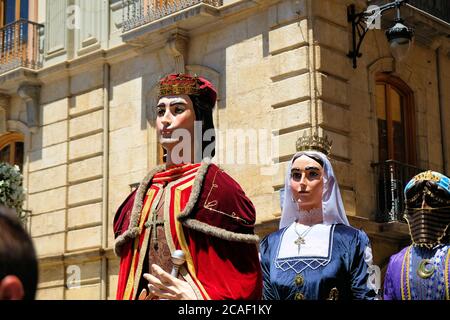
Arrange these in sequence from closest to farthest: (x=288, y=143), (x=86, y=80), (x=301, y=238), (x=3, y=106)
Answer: (x=301, y=238), (x=288, y=143), (x=86, y=80), (x=3, y=106)

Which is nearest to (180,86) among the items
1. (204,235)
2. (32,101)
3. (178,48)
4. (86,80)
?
(204,235)

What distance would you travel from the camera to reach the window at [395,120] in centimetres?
1405

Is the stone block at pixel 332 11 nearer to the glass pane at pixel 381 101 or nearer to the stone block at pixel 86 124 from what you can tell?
the glass pane at pixel 381 101

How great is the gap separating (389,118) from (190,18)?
320 centimetres

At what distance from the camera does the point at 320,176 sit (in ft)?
18.0

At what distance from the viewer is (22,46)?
54.6 ft

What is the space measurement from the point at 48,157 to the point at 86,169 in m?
0.96

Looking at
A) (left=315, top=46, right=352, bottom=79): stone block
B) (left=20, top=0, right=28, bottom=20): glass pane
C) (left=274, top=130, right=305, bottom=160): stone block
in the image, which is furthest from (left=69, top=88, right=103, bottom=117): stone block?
(left=315, top=46, right=352, bottom=79): stone block

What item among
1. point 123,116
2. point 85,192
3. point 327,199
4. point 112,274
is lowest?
point 327,199

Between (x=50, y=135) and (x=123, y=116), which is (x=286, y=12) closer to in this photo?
(x=123, y=116)

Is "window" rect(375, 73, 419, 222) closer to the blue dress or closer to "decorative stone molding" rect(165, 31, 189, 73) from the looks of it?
"decorative stone molding" rect(165, 31, 189, 73)

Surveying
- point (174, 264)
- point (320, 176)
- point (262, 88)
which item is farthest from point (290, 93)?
point (174, 264)

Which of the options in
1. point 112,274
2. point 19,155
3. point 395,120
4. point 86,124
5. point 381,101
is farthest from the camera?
point 19,155
